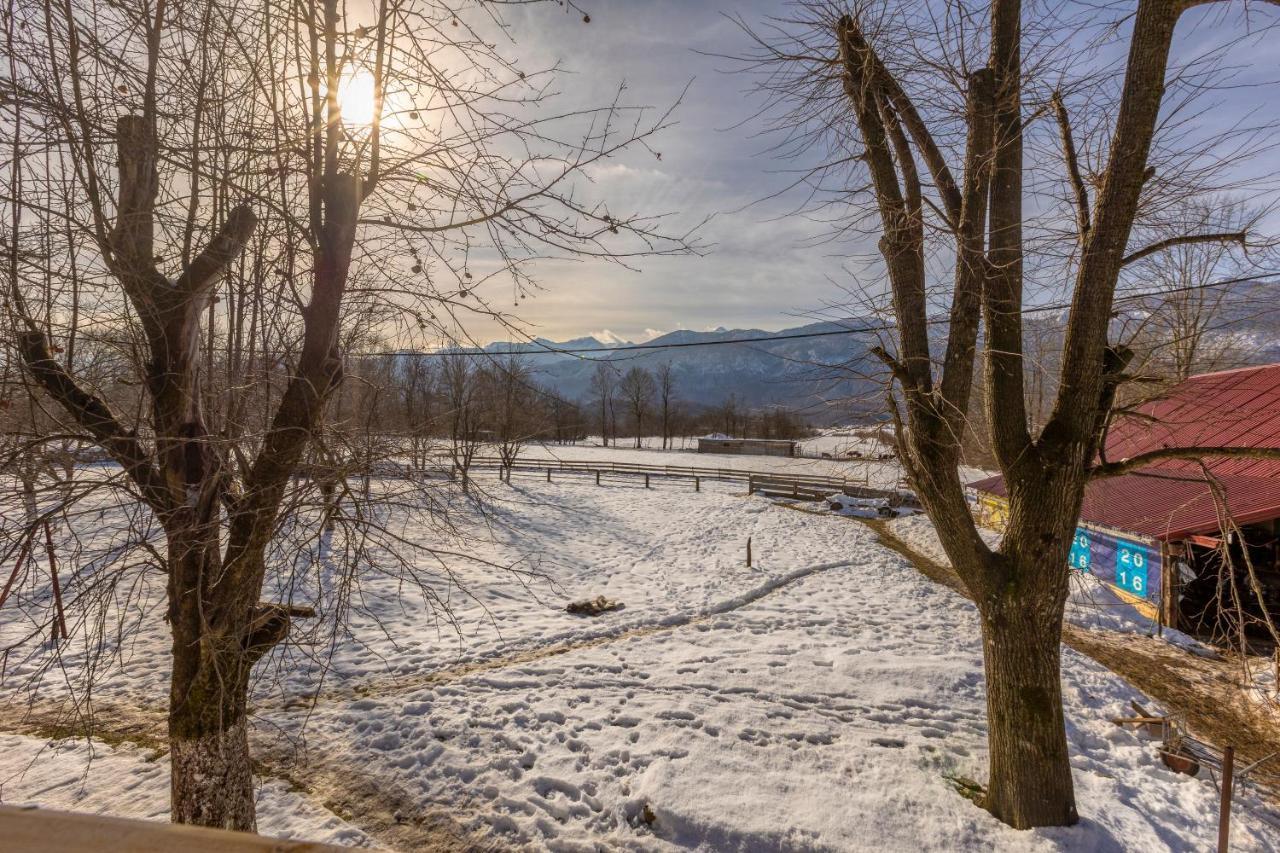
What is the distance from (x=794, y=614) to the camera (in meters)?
10.6

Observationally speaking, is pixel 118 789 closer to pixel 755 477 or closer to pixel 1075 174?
pixel 1075 174

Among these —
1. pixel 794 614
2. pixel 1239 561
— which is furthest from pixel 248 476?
pixel 1239 561

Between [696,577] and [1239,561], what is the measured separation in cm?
1135

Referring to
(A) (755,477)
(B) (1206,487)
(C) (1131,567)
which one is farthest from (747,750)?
(A) (755,477)

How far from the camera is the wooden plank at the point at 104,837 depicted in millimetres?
1021

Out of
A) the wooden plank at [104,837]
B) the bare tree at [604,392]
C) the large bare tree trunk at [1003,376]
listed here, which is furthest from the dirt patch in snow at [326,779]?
the bare tree at [604,392]

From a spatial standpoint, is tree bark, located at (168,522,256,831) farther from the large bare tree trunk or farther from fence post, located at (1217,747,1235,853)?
fence post, located at (1217,747,1235,853)

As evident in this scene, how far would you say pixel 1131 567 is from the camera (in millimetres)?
12133

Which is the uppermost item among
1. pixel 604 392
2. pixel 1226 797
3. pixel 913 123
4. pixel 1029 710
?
pixel 604 392

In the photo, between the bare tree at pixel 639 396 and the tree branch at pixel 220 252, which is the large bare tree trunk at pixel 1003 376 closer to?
the tree branch at pixel 220 252

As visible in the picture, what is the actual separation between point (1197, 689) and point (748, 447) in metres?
46.1

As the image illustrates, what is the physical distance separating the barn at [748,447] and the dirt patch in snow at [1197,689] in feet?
132

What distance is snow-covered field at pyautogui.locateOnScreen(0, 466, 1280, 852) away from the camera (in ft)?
15.3

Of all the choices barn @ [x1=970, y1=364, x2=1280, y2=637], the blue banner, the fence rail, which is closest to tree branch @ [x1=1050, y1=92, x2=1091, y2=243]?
barn @ [x1=970, y1=364, x2=1280, y2=637]
